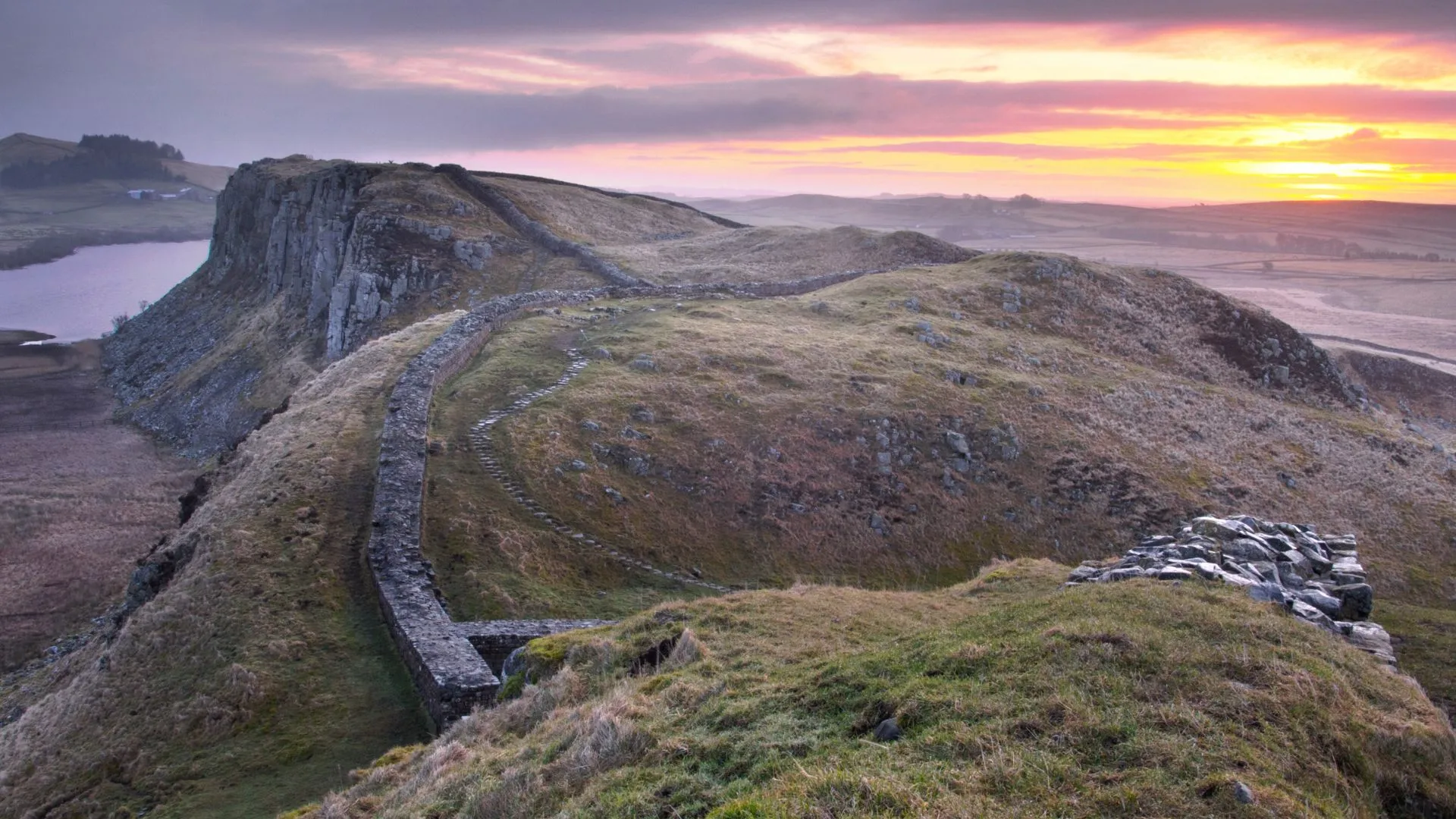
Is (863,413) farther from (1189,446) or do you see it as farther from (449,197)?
(449,197)

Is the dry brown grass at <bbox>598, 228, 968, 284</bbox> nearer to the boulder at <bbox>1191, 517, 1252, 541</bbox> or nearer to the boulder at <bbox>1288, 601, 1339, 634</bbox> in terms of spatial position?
the boulder at <bbox>1191, 517, 1252, 541</bbox>

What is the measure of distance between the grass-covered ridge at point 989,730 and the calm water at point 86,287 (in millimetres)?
127110

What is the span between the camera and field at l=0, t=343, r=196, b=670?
35688 mm

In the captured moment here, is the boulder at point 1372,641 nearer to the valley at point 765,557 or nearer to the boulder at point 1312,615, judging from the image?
the boulder at point 1312,615

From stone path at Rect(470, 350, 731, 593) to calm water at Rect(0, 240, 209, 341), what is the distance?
4217 inches

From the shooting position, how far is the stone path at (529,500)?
27.8 metres

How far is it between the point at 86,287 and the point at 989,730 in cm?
18848

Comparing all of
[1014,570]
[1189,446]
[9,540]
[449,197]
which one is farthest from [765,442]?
[449,197]

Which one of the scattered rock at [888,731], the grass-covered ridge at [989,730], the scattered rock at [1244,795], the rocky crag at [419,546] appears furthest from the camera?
the rocky crag at [419,546]

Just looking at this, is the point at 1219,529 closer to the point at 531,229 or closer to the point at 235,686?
the point at 235,686

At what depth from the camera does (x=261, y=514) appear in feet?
88.1

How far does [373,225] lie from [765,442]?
2070 inches

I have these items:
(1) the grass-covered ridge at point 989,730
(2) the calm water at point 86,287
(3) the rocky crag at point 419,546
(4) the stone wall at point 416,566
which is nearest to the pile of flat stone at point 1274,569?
(1) the grass-covered ridge at point 989,730

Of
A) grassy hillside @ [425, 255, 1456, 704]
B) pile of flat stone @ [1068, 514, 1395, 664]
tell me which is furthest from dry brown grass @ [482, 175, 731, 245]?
pile of flat stone @ [1068, 514, 1395, 664]
